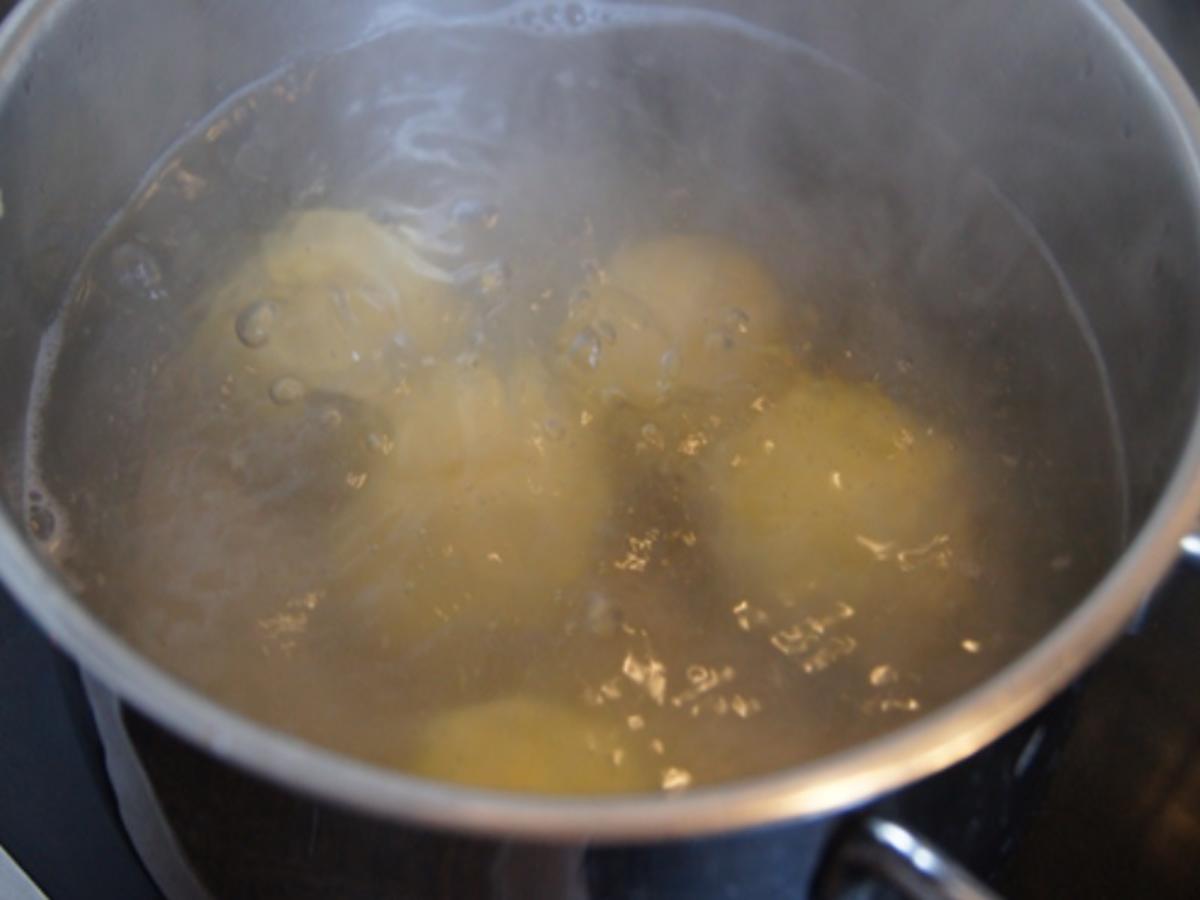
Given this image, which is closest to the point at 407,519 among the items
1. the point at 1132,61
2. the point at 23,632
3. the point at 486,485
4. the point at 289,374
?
the point at 486,485

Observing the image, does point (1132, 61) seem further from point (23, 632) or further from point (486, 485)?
point (23, 632)

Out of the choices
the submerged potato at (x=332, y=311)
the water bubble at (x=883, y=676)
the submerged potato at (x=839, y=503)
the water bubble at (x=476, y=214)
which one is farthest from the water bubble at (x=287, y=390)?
the water bubble at (x=883, y=676)

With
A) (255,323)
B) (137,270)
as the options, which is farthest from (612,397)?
(137,270)

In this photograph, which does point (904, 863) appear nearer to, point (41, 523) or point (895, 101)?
point (41, 523)

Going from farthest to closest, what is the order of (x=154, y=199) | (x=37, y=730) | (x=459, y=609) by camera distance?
(x=154, y=199), (x=37, y=730), (x=459, y=609)

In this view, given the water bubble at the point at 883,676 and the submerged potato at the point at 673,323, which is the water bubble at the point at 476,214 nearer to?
the submerged potato at the point at 673,323

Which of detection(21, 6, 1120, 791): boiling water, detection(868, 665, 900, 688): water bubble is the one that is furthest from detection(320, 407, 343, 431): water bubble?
detection(868, 665, 900, 688): water bubble
